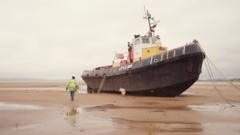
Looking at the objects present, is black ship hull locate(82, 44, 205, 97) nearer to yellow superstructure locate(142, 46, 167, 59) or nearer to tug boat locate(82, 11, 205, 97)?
tug boat locate(82, 11, 205, 97)

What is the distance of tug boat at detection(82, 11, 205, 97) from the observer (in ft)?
50.6

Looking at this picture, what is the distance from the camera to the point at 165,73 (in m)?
16.3

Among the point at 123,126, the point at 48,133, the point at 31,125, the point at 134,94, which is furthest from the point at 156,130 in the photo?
the point at 134,94

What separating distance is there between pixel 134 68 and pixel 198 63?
4137 millimetres

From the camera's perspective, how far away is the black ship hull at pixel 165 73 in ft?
50.3

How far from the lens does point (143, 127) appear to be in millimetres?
6926

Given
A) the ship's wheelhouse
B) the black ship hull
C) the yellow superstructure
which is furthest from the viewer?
the ship's wheelhouse

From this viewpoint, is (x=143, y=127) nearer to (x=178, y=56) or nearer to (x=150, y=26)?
(x=178, y=56)

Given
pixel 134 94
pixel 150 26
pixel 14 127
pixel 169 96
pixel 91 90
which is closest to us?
pixel 14 127

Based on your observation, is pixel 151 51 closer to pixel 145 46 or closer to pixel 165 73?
pixel 145 46

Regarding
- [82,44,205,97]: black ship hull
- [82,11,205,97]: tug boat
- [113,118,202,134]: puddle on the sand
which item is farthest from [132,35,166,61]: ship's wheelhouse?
[113,118,202,134]: puddle on the sand

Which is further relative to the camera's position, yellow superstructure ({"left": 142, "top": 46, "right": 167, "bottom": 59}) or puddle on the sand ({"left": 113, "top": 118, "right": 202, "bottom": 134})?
yellow superstructure ({"left": 142, "top": 46, "right": 167, "bottom": 59})

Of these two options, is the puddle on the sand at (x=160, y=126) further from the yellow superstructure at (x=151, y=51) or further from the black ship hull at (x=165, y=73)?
the yellow superstructure at (x=151, y=51)

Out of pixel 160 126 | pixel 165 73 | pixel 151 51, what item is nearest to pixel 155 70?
pixel 165 73
